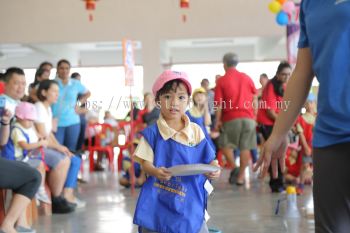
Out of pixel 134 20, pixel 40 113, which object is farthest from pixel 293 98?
pixel 134 20

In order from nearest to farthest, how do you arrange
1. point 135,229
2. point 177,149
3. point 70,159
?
point 177,149 < point 135,229 < point 70,159

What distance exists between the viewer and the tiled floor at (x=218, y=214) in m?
4.21

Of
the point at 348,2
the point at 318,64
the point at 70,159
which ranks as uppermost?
the point at 348,2

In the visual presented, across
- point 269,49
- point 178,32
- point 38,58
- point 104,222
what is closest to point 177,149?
point 104,222

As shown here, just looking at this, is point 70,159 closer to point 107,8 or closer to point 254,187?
point 254,187

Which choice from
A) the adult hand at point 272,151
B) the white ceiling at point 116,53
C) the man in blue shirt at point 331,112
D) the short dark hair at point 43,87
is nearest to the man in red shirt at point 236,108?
the short dark hair at point 43,87

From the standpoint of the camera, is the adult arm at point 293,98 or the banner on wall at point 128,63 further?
the banner on wall at point 128,63

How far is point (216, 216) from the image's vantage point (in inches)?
184

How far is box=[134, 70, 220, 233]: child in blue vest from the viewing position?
265 cm

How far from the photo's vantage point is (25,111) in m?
4.36

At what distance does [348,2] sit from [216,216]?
3.40m

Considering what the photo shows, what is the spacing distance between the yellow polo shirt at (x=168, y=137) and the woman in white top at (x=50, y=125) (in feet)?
7.27

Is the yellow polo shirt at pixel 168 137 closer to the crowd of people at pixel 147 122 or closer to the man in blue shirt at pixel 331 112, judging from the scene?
the crowd of people at pixel 147 122

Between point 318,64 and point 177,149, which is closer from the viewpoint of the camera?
point 318,64
